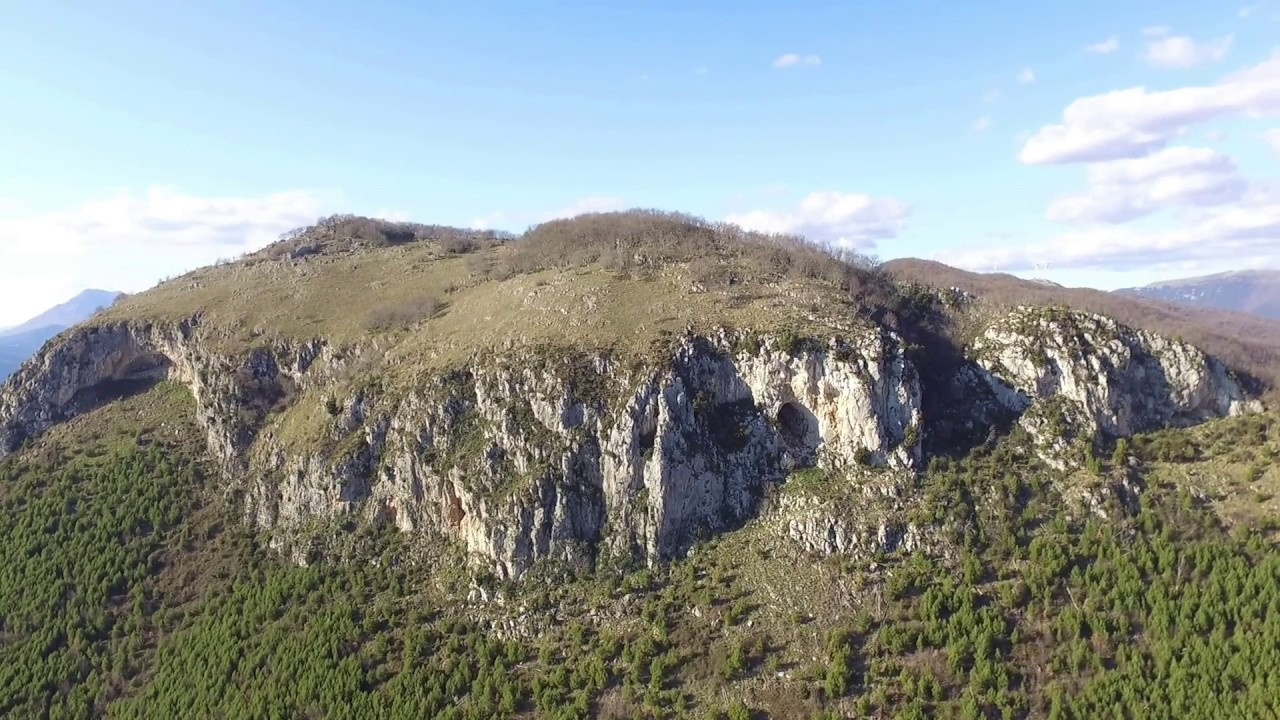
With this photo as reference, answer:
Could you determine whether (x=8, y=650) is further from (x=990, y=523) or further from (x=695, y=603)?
(x=990, y=523)

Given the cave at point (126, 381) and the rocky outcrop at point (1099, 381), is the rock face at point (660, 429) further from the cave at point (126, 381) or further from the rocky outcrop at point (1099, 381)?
the cave at point (126, 381)

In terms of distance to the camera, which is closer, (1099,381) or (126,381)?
(1099,381)

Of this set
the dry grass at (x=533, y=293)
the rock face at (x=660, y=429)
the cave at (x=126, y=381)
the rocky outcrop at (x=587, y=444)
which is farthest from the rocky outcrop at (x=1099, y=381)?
the cave at (x=126, y=381)

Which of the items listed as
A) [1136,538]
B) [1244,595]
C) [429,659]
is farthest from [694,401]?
[1244,595]

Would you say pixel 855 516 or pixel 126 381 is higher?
pixel 126 381

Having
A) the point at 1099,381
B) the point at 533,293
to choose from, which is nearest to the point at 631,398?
the point at 533,293

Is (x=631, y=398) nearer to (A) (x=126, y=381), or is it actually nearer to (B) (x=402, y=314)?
(B) (x=402, y=314)

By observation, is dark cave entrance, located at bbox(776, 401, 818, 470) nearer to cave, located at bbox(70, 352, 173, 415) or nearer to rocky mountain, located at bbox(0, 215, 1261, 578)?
rocky mountain, located at bbox(0, 215, 1261, 578)
